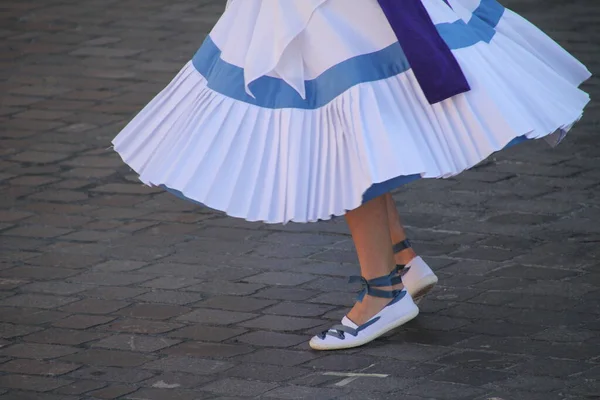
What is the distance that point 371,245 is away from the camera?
3.75 meters

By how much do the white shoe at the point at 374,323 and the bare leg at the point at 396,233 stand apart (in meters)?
0.20

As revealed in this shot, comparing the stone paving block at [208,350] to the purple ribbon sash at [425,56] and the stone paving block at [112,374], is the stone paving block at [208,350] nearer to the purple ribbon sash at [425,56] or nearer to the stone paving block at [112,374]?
the stone paving block at [112,374]

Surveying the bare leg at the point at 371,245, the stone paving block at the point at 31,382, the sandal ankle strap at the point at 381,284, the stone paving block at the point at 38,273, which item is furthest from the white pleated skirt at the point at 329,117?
the stone paving block at the point at 38,273

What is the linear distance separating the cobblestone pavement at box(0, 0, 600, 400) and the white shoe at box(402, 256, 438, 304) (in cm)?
11

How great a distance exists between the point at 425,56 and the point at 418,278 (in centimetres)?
86

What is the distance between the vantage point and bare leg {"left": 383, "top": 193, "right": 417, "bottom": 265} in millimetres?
4023

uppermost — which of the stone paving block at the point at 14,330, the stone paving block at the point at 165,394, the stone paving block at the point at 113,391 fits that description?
the stone paving block at the point at 14,330

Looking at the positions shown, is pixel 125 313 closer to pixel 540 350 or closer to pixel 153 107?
pixel 153 107

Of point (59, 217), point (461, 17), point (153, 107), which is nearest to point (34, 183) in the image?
point (59, 217)

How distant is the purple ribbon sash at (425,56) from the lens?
11.3 ft

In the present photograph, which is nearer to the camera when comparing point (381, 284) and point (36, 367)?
point (36, 367)

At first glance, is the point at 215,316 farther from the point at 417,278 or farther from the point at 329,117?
the point at 329,117

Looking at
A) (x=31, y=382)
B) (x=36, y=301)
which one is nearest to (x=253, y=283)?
(x=36, y=301)

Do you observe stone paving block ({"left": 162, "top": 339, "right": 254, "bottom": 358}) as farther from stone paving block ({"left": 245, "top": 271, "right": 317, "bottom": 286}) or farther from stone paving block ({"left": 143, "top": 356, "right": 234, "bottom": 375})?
stone paving block ({"left": 245, "top": 271, "right": 317, "bottom": 286})
